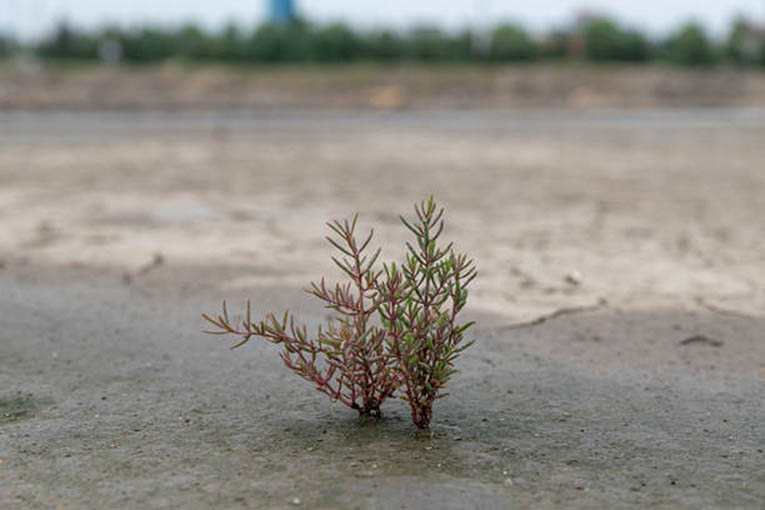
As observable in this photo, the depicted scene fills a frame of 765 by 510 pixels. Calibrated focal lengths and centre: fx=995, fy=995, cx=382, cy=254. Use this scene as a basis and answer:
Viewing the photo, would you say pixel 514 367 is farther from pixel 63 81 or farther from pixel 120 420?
pixel 63 81

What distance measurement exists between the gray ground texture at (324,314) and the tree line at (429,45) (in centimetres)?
1741

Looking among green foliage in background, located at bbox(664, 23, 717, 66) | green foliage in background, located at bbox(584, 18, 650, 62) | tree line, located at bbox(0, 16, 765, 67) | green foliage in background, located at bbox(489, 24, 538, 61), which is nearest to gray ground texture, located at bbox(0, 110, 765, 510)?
tree line, located at bbox(0, 16, 765, 67)

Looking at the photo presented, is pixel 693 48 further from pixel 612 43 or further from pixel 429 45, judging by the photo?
pixel 429 45

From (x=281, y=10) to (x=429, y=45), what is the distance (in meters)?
4.48

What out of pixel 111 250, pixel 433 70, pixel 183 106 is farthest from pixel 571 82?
pixel 111 250

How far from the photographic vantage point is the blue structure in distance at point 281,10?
25359 mm

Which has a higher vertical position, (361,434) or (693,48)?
(693,48)

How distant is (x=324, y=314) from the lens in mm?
4680

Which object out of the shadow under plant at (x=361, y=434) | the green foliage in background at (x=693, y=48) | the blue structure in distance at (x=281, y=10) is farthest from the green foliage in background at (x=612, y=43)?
the shadow under plant at (x=361, y=434)

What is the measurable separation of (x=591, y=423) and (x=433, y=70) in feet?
73.0

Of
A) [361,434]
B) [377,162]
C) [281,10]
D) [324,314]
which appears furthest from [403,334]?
[281,10]

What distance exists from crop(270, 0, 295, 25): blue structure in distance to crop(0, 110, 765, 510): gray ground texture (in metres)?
15.9

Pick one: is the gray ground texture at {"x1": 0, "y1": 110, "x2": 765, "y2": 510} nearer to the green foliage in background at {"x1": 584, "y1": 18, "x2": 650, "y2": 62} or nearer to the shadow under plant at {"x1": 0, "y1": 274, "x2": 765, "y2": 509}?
the shadow under plant at {"x1": 0, "y1": 274, "x2": 765, "y2": 509}

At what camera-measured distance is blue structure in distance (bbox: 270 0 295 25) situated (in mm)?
25359
